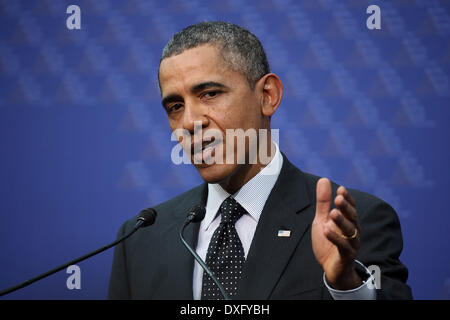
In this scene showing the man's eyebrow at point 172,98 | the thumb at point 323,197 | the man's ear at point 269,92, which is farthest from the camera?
the man's ear at point 269,92

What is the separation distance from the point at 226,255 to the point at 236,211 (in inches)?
6.3

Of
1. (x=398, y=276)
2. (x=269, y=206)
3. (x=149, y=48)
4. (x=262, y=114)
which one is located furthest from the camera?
(x=149, y=48)

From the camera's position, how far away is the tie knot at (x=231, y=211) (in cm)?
160

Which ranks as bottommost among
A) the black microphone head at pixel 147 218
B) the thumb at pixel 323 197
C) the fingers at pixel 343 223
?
the fingers at pixel 343 223

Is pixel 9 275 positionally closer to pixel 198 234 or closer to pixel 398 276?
pixel 198 234

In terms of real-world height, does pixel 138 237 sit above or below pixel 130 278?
above

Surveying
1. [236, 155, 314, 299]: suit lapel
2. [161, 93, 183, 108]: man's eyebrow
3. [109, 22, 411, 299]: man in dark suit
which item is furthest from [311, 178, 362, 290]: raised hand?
[161, 93, 183, 108]: man's eyebrow

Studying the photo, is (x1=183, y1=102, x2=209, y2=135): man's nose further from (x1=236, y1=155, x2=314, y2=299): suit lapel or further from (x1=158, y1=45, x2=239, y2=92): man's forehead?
(x1=236, y1=155, x2=314, y2=299): suit lapel

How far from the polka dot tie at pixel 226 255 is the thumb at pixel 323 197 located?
42 centimetres

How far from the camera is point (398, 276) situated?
1.47 meters

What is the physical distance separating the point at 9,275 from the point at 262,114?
4.85 feet

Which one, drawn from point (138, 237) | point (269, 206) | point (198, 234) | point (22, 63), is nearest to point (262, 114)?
point (269, 206)

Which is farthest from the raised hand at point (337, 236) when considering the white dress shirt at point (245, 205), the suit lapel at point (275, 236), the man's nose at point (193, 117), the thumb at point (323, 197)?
the man's nose at point (193, 117)

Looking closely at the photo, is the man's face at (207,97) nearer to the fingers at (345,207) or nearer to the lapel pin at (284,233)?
the lapel pin at (284,233)
